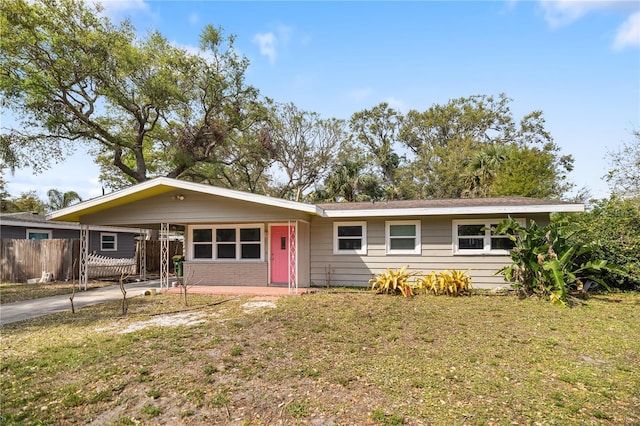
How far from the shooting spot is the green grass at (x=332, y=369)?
3.48 m

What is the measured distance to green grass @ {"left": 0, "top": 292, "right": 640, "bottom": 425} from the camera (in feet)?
11.4

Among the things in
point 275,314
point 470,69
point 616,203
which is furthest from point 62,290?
point 616,203

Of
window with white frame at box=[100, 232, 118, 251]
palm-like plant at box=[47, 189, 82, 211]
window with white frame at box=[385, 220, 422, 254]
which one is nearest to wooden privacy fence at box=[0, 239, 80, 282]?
window with white frame at box=[100, 232, 118, 251]

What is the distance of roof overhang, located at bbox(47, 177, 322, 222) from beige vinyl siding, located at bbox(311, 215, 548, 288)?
2125mm

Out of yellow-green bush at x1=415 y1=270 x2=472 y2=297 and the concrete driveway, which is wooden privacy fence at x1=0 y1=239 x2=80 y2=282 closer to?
the concrete driveway

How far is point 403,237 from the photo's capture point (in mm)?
11586

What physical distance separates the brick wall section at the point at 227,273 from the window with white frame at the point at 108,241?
10.5 meters

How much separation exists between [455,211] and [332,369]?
7293 millimetres

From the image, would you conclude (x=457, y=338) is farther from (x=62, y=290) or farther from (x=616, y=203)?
(x=62, y=290)

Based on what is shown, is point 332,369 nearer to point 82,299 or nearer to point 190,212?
point 190,212

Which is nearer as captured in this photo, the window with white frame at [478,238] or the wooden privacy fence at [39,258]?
the window with white frame at [478,238]

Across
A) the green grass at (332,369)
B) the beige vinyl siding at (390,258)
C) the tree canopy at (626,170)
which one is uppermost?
the tree canopy at (626,170)

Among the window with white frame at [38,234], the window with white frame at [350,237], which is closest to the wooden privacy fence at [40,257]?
the window with white frame at [38,234]

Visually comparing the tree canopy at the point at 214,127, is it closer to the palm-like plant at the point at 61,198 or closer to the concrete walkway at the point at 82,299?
the palm-like plant at the point at 61,198
